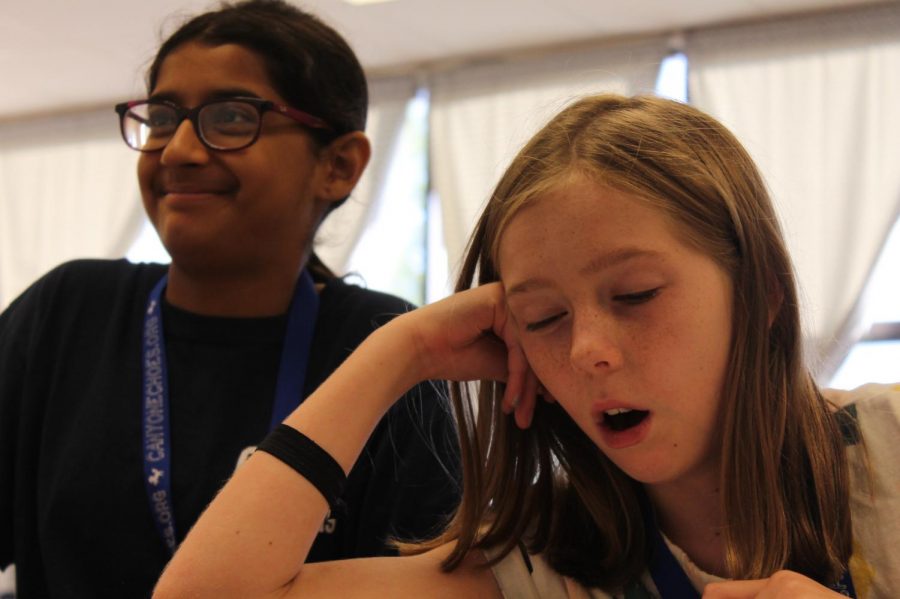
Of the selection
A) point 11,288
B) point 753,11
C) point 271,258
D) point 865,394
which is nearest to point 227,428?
point 271,258

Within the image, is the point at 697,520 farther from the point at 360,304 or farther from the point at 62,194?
the point at 62,194

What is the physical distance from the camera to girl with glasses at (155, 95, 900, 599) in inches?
44.7

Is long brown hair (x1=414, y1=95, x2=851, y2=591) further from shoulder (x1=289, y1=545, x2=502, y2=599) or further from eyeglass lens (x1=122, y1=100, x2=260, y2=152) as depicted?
eyeglass lens (x1=122, y1=100, x2=260, y2=152)

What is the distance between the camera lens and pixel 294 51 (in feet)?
5.67

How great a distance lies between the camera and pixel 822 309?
466 cm

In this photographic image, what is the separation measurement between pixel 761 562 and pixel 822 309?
3817 millimetres

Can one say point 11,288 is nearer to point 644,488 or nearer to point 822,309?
point 822,309

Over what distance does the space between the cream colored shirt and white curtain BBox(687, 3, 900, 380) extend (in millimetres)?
3468

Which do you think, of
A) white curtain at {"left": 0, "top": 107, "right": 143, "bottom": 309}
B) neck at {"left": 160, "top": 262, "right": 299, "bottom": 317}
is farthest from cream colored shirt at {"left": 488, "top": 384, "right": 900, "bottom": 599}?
white curtain at {"left": 0, "top": 107, "right": 143, "bottom": 309}

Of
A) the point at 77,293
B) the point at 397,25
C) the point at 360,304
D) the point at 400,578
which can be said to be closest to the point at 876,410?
the point at 400,578

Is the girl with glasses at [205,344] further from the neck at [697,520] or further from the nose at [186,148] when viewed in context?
the neck at [697,520]

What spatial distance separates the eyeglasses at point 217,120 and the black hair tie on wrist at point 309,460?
0.57 m

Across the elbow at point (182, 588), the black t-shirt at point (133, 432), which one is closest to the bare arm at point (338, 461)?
the elbow at point (182, 588)

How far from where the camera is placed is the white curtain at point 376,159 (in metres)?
5.50
